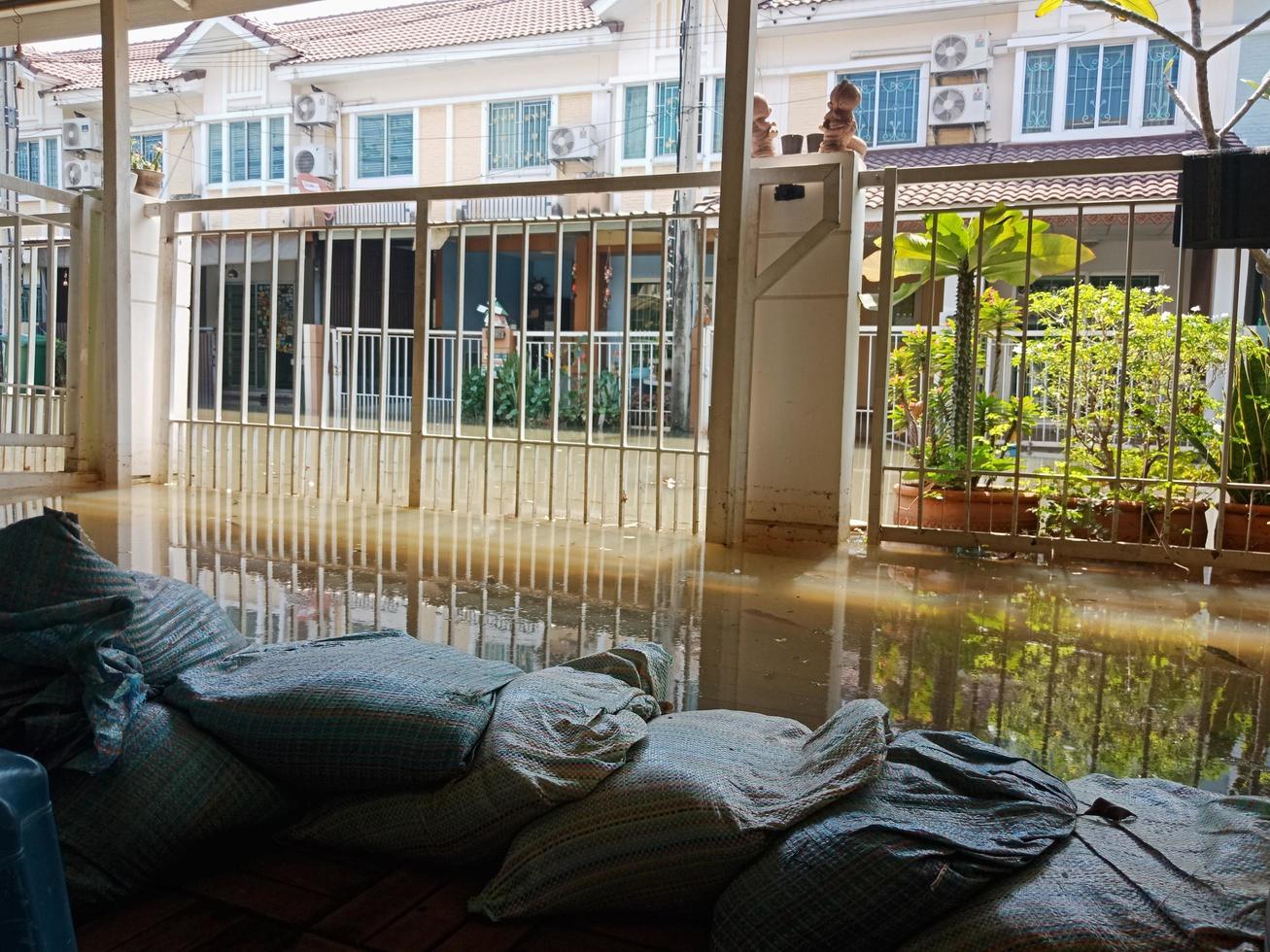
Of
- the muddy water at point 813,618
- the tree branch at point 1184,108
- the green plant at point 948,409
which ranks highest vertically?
the tree branch at point 1184,108

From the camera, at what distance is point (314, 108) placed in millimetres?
16281

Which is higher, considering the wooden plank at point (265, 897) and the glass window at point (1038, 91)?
the glass window at point (1038, 91)

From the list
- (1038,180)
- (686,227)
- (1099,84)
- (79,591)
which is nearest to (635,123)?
(686,227)

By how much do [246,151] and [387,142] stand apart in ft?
10.1

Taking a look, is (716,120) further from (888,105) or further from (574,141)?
(888,105)

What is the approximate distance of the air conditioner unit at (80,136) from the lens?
59.3 feet

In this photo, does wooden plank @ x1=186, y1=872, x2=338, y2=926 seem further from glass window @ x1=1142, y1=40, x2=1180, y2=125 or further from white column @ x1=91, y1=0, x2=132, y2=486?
glass window @ x1=1142, y1=40, x2=1180, y2=125

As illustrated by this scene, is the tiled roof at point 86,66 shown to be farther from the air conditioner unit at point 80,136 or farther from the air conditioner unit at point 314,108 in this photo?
the air conditioner unit at point 314,108

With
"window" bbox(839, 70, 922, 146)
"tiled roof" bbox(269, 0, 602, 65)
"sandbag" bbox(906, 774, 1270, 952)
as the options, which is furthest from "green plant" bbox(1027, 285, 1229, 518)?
"tiled roof" bbox(269, 0, 602, 65)

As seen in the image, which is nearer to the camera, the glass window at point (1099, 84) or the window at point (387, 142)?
the glass window at point (1099, 84)

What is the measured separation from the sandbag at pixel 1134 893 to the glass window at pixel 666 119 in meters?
13.7

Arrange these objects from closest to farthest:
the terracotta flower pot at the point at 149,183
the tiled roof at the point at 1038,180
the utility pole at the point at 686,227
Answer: the terracotta flower pot at the point at 149,183, the tiled roof at the point at 1038,180, the utility pole at the point at 686,227

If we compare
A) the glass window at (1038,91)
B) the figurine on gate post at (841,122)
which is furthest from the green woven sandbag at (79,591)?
the glass window at (1038,91)

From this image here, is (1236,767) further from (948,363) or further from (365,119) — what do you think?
(365,119)
